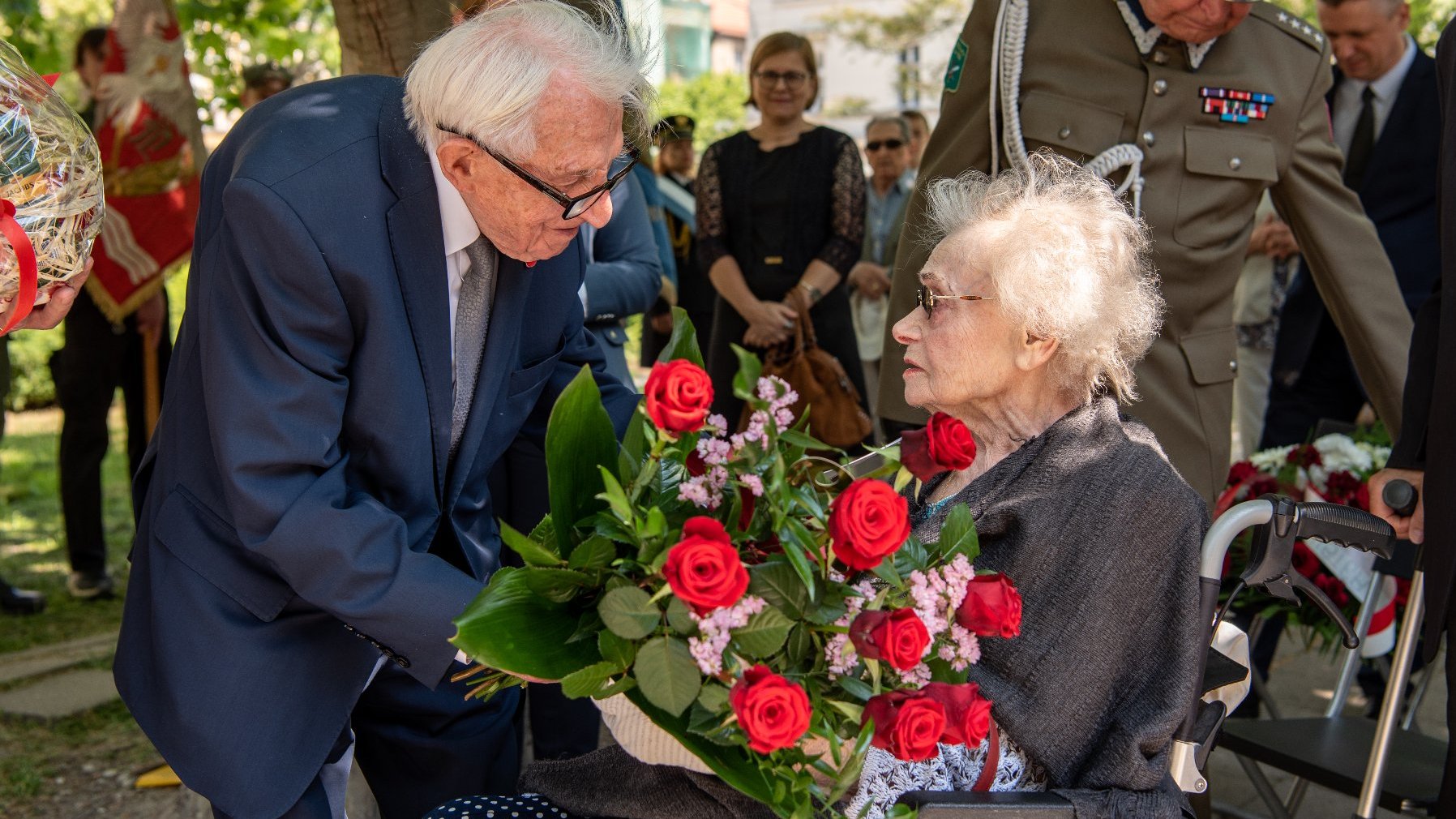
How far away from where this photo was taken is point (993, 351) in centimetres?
227

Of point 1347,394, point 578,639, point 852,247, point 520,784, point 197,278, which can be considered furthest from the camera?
point 852,247

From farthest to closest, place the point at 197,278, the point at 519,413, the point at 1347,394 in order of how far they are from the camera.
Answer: the point at 1347,394 < the point at 519,413 < the point at 197,278

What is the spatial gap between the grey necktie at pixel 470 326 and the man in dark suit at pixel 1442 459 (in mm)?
1725

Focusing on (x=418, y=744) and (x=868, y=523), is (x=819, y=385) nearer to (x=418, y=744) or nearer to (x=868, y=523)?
(x=418, y=744)

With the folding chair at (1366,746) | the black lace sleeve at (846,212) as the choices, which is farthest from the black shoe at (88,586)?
the folding chair at (1366,746)

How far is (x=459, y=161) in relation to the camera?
199cm

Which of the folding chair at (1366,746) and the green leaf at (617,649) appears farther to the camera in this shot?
the folding chair at (1366,746)

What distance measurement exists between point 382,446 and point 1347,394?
3949 millimetres

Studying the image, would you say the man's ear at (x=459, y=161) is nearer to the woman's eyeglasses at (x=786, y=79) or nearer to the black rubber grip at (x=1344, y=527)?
the black rubber grip at (x=1344, y=527)

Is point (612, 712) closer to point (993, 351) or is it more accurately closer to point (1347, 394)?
point (993, 351)

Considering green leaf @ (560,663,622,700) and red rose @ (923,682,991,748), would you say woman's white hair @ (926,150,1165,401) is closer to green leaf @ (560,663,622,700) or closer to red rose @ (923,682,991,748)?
red rose @ (923,682,991,748)

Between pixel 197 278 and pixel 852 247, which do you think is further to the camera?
pixel 852 247

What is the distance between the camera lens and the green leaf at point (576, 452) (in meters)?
1.68

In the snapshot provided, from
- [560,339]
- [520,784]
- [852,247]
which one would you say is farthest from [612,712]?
[852,247]
